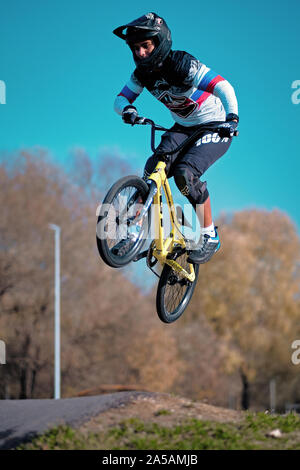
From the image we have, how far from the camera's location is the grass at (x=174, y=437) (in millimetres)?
4949

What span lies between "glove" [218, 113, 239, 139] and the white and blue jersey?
131mm

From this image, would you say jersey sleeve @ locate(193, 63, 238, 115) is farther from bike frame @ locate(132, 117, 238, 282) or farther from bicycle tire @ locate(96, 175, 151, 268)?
bicycle tire @ locate(96, 175, 151, 268)

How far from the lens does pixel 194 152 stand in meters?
6.42

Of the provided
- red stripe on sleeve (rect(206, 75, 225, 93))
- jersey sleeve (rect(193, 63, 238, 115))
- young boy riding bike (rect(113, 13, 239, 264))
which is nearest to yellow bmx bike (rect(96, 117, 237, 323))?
young boy riding bike (rect(113, 13, 239, 264))

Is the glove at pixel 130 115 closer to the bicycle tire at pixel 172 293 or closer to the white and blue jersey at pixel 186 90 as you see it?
the white and blue jersey at pixel 186 90

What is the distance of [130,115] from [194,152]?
831 millimetres

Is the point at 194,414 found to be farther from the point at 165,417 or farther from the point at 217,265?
the point at 217,265

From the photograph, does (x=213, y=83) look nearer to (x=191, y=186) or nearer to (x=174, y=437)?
(x=191, y=186)

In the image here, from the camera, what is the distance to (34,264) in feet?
84.0

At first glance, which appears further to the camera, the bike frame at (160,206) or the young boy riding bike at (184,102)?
the bike frame at (160,206)

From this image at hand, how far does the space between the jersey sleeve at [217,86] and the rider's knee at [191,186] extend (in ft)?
2.61

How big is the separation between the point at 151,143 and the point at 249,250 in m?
28.9

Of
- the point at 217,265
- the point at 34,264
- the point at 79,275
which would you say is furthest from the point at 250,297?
the point at 34,264

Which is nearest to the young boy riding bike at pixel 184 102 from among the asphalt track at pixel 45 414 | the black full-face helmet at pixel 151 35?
the black full-face helmet at pixel 151 35
